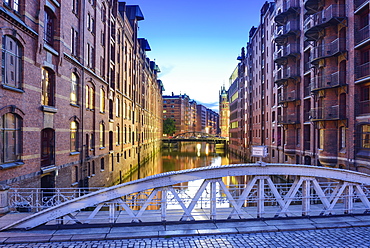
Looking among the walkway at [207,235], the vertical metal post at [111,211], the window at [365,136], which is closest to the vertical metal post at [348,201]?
the walkway at [207,235]

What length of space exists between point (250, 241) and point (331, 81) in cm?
1567

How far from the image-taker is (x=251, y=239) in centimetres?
745

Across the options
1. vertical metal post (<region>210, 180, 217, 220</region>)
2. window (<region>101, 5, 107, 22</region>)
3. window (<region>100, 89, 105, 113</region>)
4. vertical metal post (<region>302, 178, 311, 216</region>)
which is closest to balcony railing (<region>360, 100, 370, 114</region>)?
vertical metal post (<region>302, 178, 311, 216</region>)

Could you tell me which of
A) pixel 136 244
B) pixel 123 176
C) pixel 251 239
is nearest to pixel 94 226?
pixel 136 244

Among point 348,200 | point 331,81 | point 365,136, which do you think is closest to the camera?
point 348,200

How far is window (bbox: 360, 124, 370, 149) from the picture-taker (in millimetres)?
15575

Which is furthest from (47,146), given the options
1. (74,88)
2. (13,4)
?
(13,4)

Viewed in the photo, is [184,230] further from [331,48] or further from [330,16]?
[330,16]

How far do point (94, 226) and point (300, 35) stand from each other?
2603cm

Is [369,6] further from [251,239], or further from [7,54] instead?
[7,54]

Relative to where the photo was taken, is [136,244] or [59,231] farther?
[59,231]

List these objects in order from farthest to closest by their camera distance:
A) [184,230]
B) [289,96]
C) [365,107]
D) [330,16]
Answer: [289,96] → [330,16] → [365,107] → [184,230]

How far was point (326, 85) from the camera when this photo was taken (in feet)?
60.7

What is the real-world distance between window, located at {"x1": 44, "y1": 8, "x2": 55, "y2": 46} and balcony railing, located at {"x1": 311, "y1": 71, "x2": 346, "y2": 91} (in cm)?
1871
